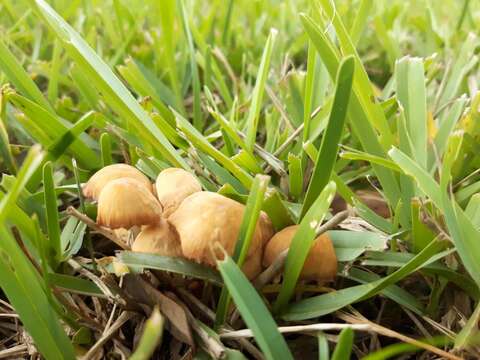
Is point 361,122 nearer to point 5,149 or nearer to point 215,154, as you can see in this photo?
point 215,154

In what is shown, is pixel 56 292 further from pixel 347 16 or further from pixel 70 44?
pixel 347 16

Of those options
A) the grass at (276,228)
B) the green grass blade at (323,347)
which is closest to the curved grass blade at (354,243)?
the grass at (276,228)

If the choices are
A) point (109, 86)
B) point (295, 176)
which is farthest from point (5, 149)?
point (295, 176)

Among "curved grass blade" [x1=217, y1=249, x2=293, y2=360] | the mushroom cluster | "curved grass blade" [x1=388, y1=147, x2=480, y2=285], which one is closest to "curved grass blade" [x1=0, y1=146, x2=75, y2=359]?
the mushroom cluster

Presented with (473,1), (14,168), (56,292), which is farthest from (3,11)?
(473,1)

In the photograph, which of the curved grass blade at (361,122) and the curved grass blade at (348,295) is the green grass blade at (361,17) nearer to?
the curved grass blade at (361,122)
